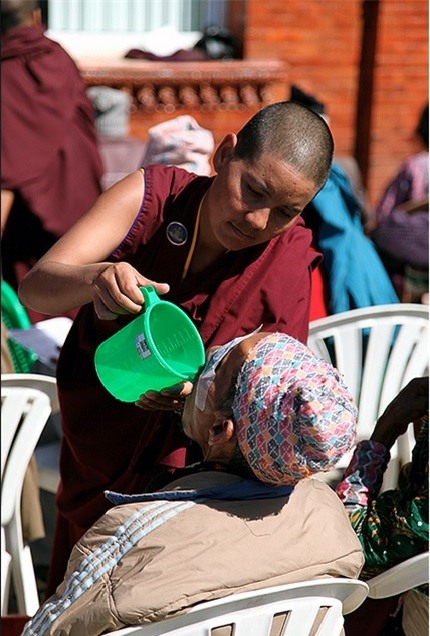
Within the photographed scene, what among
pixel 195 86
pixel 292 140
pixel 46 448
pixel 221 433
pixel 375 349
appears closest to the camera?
pixel 221 433

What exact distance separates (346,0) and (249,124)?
4968 millimetres

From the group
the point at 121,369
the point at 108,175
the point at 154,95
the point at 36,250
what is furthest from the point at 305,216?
the point at 154,95

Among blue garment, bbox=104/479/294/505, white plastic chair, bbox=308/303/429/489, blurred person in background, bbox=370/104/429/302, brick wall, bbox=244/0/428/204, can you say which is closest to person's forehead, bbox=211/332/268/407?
blue garment, bbox=104/479/294/505

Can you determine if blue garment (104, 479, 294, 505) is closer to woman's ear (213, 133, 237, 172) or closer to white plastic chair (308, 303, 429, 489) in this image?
woman's ear (213, 133, 237, 172)

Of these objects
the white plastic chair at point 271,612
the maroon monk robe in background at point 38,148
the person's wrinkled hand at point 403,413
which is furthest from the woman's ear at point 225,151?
the maroon monk robe in background at point 38,148

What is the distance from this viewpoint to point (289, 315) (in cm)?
234

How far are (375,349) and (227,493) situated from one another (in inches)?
69.0

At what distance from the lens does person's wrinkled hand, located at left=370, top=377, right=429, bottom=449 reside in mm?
2338

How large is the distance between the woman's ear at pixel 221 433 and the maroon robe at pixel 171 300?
38 cm

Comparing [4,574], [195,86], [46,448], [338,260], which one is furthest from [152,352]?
[195,86]

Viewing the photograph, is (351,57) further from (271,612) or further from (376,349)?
(271,612)

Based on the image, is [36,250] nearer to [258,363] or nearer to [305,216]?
[305,216]

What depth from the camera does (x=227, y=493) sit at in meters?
1.90

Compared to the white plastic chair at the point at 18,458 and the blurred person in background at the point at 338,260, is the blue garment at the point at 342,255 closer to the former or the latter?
the blurred person in background at the point at 338,260
